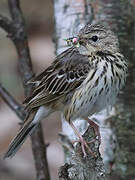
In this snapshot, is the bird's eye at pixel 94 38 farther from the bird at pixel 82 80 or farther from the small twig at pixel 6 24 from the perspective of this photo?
the small twig at pixel 6 24

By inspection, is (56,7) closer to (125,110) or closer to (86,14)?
(86,14)

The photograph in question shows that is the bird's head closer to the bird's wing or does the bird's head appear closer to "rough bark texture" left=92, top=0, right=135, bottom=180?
the bird's wing

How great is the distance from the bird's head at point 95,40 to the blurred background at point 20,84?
363 cm

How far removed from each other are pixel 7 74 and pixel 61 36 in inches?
186

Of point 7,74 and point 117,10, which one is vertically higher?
point 117,10

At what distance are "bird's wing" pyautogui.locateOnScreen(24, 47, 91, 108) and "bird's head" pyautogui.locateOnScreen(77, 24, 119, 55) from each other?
7 centimetres

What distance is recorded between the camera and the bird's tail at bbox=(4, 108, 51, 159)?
4.41m

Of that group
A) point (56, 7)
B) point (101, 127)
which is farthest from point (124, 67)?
point (56, 7)

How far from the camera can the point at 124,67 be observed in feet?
14.0

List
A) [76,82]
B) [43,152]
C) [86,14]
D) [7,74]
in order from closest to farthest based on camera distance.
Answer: [76,82] < [43,152] < [86,14] < [7,74]

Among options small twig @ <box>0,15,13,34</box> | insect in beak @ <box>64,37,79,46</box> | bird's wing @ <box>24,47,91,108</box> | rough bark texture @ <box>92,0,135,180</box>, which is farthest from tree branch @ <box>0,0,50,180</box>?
rough bark texture @ <box>92,0,135,180</box>

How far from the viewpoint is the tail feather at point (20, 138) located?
173 inches

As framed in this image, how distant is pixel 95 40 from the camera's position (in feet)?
13.9

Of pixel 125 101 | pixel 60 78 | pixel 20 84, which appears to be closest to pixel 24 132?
pixel 60 78
